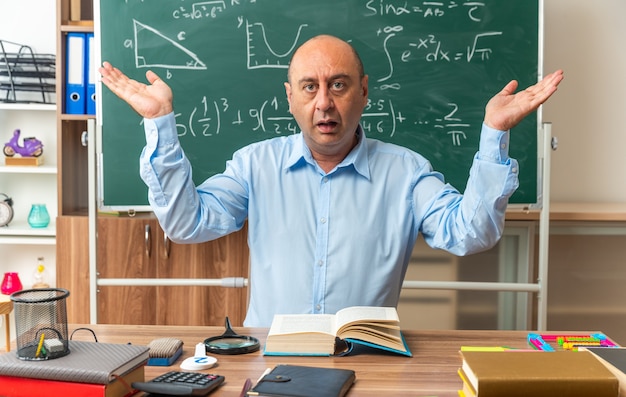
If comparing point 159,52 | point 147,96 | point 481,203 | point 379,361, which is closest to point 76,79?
point 159,52

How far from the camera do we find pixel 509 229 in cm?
303

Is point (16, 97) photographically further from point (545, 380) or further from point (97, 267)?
point (545, 380)

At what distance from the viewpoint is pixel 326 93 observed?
2.02 meters

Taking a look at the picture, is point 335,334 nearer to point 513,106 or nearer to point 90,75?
point 513,106

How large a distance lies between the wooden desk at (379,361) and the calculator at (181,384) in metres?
0.02

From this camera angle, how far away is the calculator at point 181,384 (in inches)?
45.4

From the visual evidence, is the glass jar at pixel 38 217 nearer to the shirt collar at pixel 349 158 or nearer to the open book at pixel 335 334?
the shirt collar at pixel 349 158

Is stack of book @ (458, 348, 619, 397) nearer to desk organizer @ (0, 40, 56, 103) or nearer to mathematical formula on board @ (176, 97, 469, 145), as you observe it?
mathematical formula on board @ (176, 97, 469, 145)

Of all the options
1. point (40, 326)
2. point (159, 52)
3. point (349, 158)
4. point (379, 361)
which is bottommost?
point (379, 361)

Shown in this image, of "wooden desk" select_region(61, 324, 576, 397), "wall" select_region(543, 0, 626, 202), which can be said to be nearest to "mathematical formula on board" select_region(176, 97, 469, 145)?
"wall" select_region(543, 0, 626, 202)

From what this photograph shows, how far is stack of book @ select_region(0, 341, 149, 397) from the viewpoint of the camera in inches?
43.8

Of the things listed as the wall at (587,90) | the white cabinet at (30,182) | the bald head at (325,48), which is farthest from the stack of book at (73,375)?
the wall at (587,90)

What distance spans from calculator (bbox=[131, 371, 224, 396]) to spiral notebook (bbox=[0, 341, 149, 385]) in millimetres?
43

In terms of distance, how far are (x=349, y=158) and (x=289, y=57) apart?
34.9 inches
